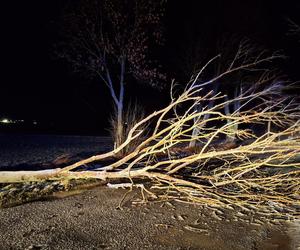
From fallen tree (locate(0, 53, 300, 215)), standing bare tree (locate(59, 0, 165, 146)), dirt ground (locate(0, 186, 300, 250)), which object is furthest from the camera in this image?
standing bare tree (locate(59, 0, 165, 146))

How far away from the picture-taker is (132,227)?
4.92m

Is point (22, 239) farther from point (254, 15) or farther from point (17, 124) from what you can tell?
point (17, 124)

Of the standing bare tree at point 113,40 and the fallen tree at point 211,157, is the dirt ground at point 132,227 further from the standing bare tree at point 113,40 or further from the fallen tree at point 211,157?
the standing bare tree at point 113,40

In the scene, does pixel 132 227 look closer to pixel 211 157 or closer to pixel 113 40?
pixel 211 157

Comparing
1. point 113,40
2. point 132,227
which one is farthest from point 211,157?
point 113,40

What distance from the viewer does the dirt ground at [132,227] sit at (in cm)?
436

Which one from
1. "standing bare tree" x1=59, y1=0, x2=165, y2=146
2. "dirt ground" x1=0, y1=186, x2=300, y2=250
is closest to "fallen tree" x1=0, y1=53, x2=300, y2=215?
"dirt ground" x1=0, y1=186, x2=300, y2=250

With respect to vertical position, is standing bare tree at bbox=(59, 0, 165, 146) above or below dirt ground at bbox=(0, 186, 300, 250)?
above

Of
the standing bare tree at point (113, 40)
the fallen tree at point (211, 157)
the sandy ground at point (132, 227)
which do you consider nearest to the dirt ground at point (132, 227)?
the sandy ground at point (132, 227)

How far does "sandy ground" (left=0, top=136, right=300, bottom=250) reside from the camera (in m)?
4.36

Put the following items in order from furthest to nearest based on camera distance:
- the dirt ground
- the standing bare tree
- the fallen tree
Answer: the standing bare tree
the fallen tree
the dirt ground

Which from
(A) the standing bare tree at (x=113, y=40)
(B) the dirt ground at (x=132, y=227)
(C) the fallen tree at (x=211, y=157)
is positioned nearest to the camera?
(B) the dirt ground at (x=132, y=227)

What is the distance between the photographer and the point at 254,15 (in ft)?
50.6

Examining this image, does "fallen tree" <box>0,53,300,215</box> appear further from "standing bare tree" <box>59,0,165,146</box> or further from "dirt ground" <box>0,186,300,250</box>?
"standing bare tree" <box>59,0,165,146</box>
